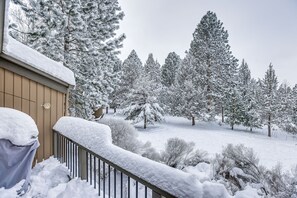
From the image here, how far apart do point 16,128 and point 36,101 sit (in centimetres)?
194

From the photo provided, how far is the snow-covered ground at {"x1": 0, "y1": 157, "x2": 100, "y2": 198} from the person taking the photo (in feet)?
8.98

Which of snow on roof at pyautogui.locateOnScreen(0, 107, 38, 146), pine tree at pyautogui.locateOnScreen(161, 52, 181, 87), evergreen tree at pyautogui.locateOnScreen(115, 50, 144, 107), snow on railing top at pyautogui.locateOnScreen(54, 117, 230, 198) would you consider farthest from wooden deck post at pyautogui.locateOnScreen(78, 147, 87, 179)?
pine tree at pyautogui.locateOnScreen(161, 52, 181, 87)

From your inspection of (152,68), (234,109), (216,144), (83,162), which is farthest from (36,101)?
(152,68)

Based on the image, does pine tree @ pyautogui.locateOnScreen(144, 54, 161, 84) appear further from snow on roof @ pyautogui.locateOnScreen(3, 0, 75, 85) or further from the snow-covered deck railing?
the snow-covered deck railing

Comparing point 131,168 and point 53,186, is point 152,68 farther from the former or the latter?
point 131,168

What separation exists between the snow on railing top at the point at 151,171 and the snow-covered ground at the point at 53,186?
22.8 inches

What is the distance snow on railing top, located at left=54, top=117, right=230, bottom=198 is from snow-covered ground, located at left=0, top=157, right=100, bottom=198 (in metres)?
0.58

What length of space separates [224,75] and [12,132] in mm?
23748

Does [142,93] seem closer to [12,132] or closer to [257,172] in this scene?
[257,172]

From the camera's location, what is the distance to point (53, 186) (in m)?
3.27

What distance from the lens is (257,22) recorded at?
1398cm

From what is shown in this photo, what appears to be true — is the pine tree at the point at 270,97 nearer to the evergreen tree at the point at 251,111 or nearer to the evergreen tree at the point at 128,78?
the evergreen tree at the point at 251,111

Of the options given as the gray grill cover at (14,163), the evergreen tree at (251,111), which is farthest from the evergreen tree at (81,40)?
the evergreen tree at (251,111)

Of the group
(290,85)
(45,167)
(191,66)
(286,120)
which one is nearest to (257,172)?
(45,167)
